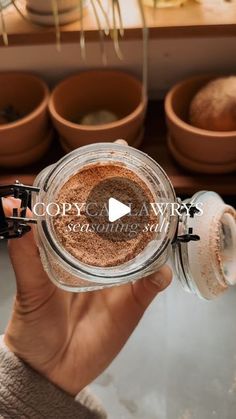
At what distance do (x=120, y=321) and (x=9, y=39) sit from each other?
1.53 ft

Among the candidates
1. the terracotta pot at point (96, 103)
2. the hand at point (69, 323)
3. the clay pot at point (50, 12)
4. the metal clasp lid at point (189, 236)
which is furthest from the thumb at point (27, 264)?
the clay pot at point (50, 12)

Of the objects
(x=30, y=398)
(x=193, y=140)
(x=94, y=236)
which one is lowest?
(x=30, y=398)

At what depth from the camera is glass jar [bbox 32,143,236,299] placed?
1.38ft

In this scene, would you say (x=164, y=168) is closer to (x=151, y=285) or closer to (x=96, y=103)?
(x=96, y=103)

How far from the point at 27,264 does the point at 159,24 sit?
44 centimetres

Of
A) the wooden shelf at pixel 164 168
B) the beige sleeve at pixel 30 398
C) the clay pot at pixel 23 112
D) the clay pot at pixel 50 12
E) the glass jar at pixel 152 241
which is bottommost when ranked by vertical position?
the beige sleeve at pixel 30 398

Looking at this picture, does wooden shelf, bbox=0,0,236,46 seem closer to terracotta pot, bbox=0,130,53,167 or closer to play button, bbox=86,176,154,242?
terracotta pot, bbox=0,130,53,167

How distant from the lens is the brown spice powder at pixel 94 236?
423 mm

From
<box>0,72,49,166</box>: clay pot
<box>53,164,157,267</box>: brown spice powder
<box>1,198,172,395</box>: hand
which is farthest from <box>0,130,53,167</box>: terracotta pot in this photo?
<box>53,164,157,267</box>: brown spice powder

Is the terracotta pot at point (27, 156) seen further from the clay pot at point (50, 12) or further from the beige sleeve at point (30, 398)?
the beige sleeve at point (30, 398)

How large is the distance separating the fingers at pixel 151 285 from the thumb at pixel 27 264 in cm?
9

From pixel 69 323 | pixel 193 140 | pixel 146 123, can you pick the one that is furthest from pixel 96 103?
pixel 69 323

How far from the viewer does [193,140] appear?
2.52 feet

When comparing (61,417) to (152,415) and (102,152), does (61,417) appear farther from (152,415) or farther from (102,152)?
(102,152)
